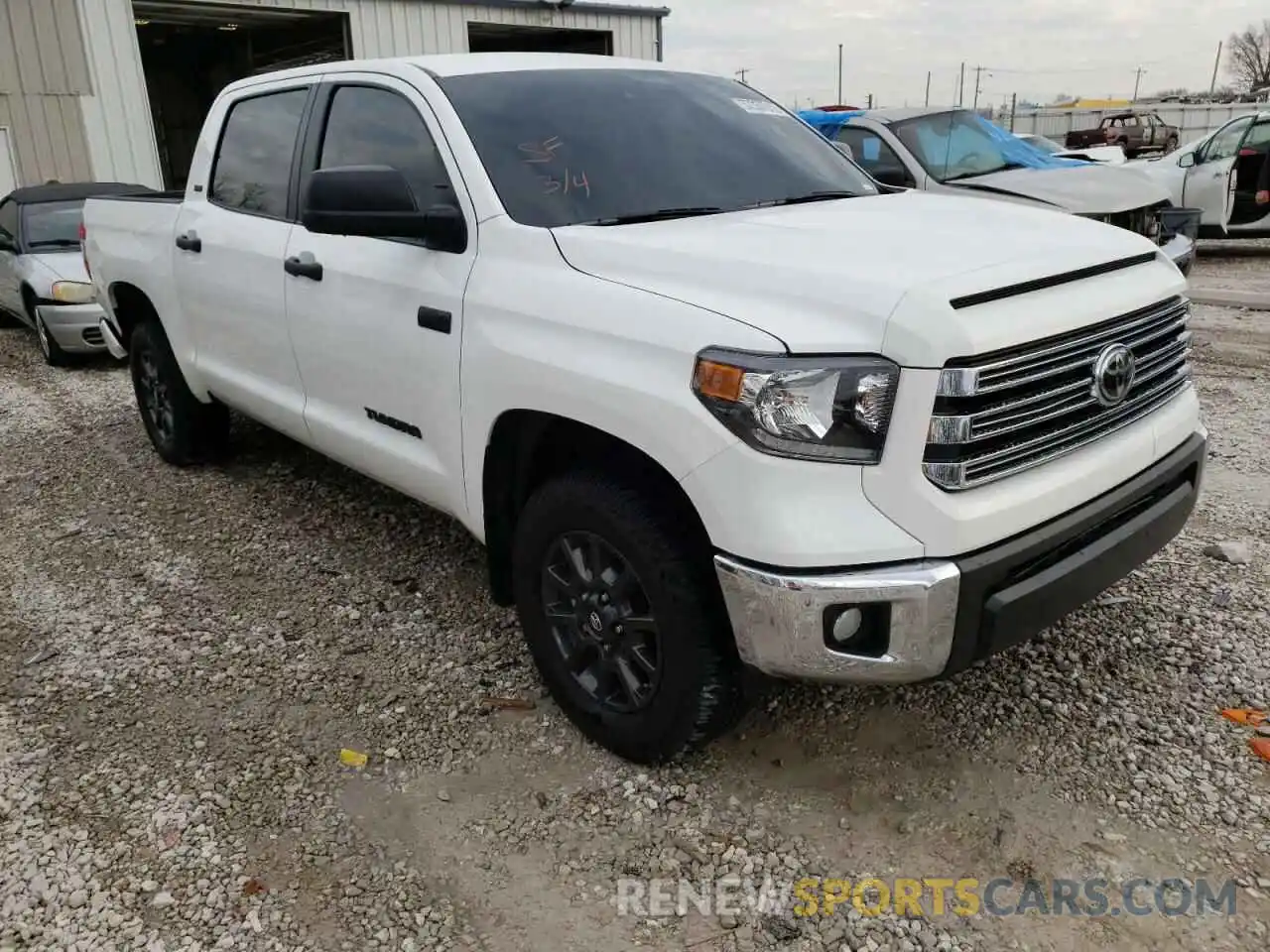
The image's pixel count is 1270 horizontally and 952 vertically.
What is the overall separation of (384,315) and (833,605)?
183 cm

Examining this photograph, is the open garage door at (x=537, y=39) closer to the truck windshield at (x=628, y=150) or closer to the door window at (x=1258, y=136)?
the door window at (x=1258, y=136)

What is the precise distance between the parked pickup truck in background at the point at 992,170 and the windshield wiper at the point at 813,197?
14.9 ft

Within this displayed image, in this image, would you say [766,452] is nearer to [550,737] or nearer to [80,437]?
[550,737]

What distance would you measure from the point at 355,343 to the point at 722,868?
2.07m

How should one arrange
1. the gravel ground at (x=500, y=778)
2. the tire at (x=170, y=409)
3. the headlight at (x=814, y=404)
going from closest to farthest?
the headlight at (x=814, y=404)
the gravel ground at (x=500, y=778)
the tire at (x=170, y=409)

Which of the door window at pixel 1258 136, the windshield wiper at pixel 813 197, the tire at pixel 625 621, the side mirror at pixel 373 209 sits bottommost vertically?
the tire at pixel 625 621

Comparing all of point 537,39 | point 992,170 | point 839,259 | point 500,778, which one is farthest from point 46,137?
point 839,259

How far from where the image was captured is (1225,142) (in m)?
11.8

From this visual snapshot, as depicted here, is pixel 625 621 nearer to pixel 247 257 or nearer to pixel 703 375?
pixel 703 375

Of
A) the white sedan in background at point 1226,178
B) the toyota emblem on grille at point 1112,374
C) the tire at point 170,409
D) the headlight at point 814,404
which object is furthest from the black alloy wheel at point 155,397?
the white sedan in background at point 1226,178

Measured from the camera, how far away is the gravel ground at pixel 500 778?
7.84 feet

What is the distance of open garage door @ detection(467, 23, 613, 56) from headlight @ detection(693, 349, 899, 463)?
16.0 meters

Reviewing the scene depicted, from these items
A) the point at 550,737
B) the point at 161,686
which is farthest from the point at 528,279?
the point at 161,686

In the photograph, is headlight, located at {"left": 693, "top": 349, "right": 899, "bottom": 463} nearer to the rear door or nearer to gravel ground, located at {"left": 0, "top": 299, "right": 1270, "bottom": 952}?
gravel ground, located at {"left": 0, "top": 299, "right": 1270, "bottom": 952}
